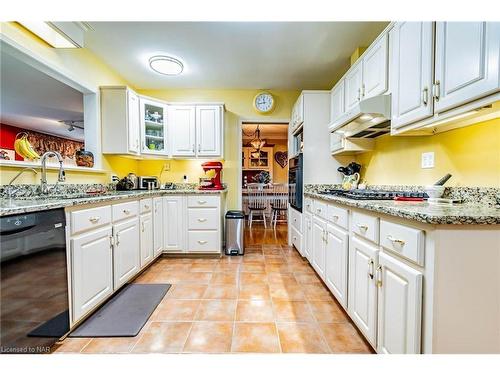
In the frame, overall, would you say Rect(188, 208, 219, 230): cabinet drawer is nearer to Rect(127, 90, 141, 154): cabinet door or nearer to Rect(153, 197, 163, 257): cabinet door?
Rect(153, 197, 163, 257): cabinet door

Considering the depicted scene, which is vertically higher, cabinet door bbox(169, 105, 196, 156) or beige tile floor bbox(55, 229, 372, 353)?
cabinet door bbox(169, 105, 196, 156)

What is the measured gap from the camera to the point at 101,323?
5.33 feet

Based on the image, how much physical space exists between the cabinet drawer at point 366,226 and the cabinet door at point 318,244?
2.10 feet

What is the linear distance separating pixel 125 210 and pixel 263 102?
102 inches

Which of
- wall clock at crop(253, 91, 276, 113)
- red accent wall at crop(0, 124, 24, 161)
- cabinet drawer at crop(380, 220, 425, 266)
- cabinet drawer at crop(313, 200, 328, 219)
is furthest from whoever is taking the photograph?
red accent wall at crop(0, 124, 24, 161)

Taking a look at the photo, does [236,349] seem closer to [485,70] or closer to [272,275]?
[272,275]

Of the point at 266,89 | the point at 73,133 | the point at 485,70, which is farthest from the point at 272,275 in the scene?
the point at 73,133

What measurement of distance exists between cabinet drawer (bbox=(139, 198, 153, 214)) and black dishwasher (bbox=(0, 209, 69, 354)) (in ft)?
3.53

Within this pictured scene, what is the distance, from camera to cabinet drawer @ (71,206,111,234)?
1471 mm

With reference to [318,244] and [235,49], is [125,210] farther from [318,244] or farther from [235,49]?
[235,49]

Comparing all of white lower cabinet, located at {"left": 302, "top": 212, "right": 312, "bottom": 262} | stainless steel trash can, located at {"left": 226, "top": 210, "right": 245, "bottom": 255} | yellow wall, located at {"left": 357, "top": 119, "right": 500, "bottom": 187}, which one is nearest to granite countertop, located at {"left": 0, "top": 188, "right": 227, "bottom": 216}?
stainless steel trash can, located at {"left": 226, "top": 210, "right": 245, "bottom": 255}

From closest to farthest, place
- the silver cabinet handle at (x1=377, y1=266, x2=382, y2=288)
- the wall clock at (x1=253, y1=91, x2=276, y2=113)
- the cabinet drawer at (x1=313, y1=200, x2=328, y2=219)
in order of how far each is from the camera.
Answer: the silver cabinet handle at (x1=377, y1=266, x2=382, y2=288)
the cabinet drawer at (x1=313, y1=200, x2=328, y2=219)
the wall clock at (x1=253, y1=91, x2=276, y2=113)
